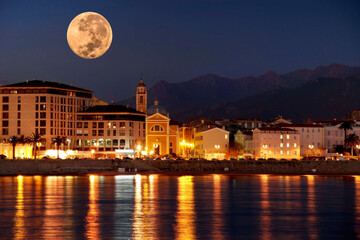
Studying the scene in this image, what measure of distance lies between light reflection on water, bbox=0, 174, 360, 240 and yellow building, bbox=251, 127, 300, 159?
64.4 meters

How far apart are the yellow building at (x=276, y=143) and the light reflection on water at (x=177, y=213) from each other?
64.4 m

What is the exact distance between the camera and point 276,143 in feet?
460

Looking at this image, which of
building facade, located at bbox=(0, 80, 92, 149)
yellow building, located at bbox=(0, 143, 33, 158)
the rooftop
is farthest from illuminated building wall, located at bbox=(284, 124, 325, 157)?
yellow building, located at bbox=(0, 143, 33, 158)

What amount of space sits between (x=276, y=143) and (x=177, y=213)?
304 ft

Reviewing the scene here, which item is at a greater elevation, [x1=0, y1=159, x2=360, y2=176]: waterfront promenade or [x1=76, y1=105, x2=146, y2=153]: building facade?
[x1=76, y1=105, x2=146, y2=153]: building facade

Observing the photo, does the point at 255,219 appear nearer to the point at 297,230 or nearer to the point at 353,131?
the point at 297,230

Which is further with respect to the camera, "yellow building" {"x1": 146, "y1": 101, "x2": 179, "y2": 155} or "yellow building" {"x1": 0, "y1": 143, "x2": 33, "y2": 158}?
"yellow building" {"x1": 146, "y1": 101, "x2": 179, "y2": 155}

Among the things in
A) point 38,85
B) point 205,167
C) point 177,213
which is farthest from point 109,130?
point 177,213

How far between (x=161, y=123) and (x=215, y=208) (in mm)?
102558

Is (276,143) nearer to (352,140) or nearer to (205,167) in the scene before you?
(352,140)

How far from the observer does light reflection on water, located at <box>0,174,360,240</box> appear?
40.0 meters

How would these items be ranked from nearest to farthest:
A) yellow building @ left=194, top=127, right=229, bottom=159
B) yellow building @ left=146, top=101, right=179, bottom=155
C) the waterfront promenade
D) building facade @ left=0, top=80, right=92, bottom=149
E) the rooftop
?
1. the waterfront promenade
2. yellow building @ left=194, top=127, right=229, bottom=159
3. building facade @ left=0, top=80, right=92, bottom=149
4. the rooftop
5. yellow building @ left=146, top=101, right=179, bottom=155

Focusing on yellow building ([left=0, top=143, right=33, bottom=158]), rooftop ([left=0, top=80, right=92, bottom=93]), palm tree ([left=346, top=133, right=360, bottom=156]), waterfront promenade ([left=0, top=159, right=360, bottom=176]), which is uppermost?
rooftop ([left=0, top=80, right=92, bottom=93])

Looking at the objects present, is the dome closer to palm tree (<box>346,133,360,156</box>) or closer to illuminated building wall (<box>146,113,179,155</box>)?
illuminated building wall (<box>146,113,179,155</box>)
